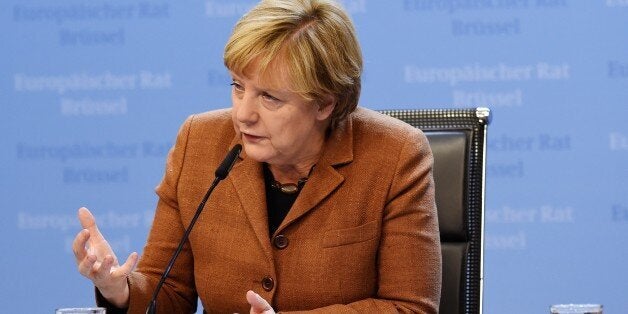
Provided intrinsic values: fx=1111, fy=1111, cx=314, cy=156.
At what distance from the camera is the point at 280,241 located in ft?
6.72

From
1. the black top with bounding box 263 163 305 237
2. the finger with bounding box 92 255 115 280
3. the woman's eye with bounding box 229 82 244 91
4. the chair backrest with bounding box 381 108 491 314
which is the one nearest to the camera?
the finger with bounding box 92 255 115 280

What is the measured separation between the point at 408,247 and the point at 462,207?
0.95ft

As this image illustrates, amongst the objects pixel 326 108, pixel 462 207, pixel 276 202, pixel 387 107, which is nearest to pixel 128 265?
pixel 276 202

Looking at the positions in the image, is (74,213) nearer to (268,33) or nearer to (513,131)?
(513,131)

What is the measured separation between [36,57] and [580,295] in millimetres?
2066

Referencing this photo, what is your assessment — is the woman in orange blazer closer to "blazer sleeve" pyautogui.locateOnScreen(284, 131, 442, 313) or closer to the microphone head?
"blazer sleeve" pyautogui.locateOnScreen(284, 131, 442, 313)

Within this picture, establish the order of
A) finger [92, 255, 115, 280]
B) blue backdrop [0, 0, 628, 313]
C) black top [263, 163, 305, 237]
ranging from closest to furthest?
finger [92, 255, 115, 280]
black top [263, 163, 305, 237]
blue backdrop [0, 0, 628, 313]

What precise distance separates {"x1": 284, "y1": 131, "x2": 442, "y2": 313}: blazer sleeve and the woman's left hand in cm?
19

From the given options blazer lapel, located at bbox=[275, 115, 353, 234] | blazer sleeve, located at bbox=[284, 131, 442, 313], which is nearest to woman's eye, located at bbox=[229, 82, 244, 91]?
blazer lapel, located at bbox=[275, 115, 353, 234]

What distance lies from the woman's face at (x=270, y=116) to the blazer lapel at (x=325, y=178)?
6 centimetres

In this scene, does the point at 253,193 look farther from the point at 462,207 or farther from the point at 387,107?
the point at 387,107

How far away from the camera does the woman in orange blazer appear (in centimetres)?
196

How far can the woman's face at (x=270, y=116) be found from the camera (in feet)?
6.41

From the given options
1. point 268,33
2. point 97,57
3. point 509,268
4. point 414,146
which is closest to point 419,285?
point 414,146
